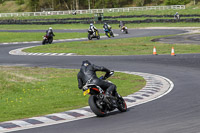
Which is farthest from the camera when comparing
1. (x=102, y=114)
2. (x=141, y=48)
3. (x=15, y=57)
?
(x=141, y=48)

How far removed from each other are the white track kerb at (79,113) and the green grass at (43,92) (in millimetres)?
499

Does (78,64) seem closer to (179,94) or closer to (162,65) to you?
(162,65)

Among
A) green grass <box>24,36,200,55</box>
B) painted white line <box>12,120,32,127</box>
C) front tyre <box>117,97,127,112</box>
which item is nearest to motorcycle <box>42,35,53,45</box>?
green grass <box>24,36,200,55</box>

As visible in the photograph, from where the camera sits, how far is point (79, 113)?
12203mm

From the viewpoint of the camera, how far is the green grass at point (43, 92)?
13.0 m

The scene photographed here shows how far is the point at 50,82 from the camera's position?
1878 centimetres

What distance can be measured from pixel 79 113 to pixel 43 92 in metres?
4.33

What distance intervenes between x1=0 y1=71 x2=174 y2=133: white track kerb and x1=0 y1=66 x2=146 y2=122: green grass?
50 centimetres

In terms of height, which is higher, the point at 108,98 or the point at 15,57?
the point at 108,98

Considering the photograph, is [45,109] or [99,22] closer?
[45,109]

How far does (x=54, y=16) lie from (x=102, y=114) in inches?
3521

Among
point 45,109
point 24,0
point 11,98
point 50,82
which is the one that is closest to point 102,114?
point 45,109

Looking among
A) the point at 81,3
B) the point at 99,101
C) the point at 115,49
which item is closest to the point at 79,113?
the point at 99,101

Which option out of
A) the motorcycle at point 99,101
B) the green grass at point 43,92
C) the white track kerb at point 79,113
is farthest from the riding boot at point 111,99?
the green grass at point 43,92
